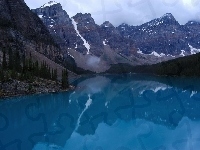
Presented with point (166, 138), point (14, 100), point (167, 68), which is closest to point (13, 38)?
point (167, 68)

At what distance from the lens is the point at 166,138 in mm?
24969

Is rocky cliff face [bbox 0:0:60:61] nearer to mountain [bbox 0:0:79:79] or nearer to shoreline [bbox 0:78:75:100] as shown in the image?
mountain [bbox 0:0:79:79]

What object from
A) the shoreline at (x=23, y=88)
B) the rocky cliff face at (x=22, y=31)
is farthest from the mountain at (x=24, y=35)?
the shoreline at (x=23, y=88)

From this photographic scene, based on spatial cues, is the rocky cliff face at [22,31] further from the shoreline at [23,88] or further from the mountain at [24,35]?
the shoreline at [23,88]

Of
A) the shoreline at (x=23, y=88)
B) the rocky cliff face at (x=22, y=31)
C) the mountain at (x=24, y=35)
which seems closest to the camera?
the shoreline at (x=23, y=88)

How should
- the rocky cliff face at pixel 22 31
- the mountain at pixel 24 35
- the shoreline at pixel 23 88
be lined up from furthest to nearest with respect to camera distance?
1. the rocky cliff face at pixel 22 31
2. the mountain at pixel 24 35
3. the shoreline at pixel 23 88

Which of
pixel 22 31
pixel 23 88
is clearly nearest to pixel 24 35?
pixel 22 31

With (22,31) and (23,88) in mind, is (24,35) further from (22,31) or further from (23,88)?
(23,88)

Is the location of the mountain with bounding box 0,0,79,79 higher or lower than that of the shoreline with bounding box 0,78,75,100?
higher

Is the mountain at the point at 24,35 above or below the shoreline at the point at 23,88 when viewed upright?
above

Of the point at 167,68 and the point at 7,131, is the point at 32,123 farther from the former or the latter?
the point at 167,68

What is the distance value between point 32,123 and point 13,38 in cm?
9542

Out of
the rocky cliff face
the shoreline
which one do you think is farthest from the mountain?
the shoreline

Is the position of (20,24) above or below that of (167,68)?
above
